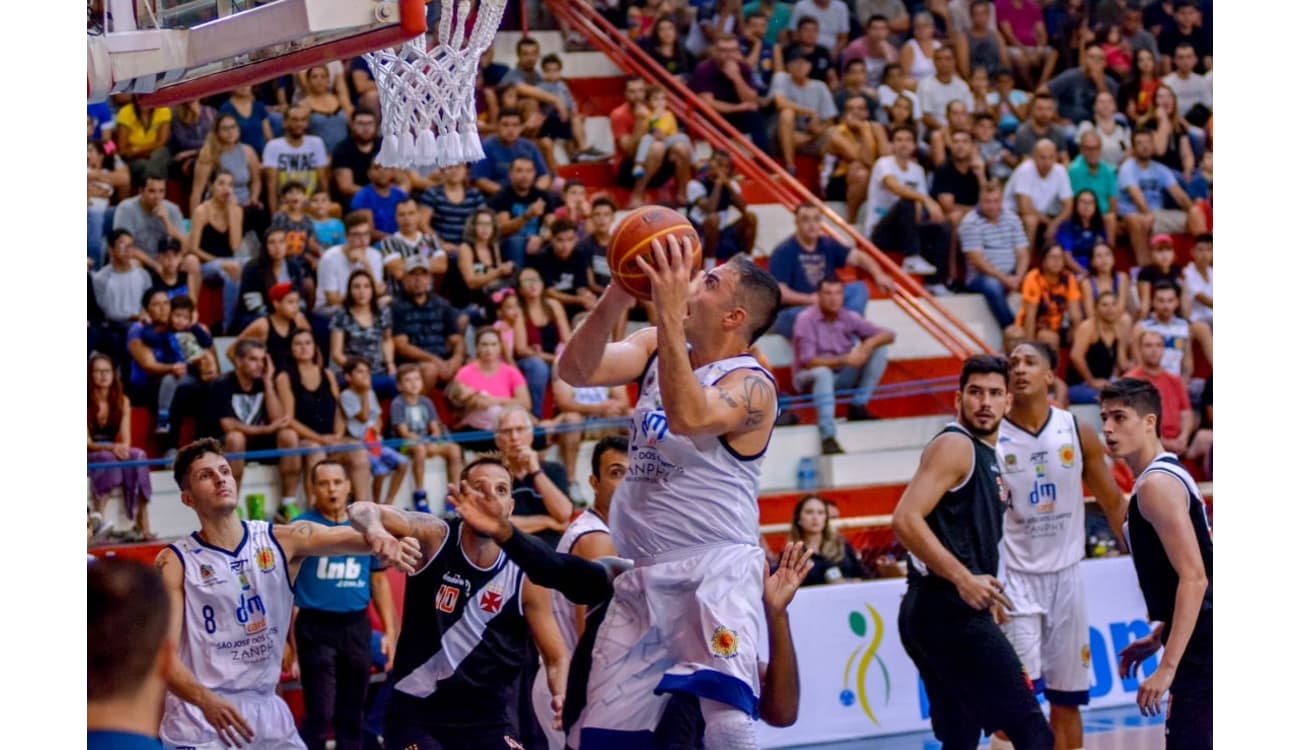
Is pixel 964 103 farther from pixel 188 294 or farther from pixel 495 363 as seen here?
pixel 188 294

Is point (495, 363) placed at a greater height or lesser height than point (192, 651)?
greater

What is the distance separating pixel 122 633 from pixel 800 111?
10.9 metres

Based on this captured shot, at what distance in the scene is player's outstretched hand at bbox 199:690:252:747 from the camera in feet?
18.2

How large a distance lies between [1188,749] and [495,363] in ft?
18.0

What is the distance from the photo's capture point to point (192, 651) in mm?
5934

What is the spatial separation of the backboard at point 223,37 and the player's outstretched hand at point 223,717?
6.52 ft

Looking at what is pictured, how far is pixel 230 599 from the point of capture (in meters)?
5.96

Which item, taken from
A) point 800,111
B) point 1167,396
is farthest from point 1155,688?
point 800,111

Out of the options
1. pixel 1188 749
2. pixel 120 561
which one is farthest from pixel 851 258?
pixel 120 561

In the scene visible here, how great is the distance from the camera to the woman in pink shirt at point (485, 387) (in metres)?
10.2

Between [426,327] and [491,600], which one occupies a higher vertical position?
[426,327]

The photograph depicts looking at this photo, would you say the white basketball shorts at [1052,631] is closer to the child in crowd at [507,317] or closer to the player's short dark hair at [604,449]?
the player's short dark hair at [604,449]

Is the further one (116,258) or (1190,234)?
(1190,234)

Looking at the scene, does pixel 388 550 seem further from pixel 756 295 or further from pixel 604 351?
pixel 756 295
